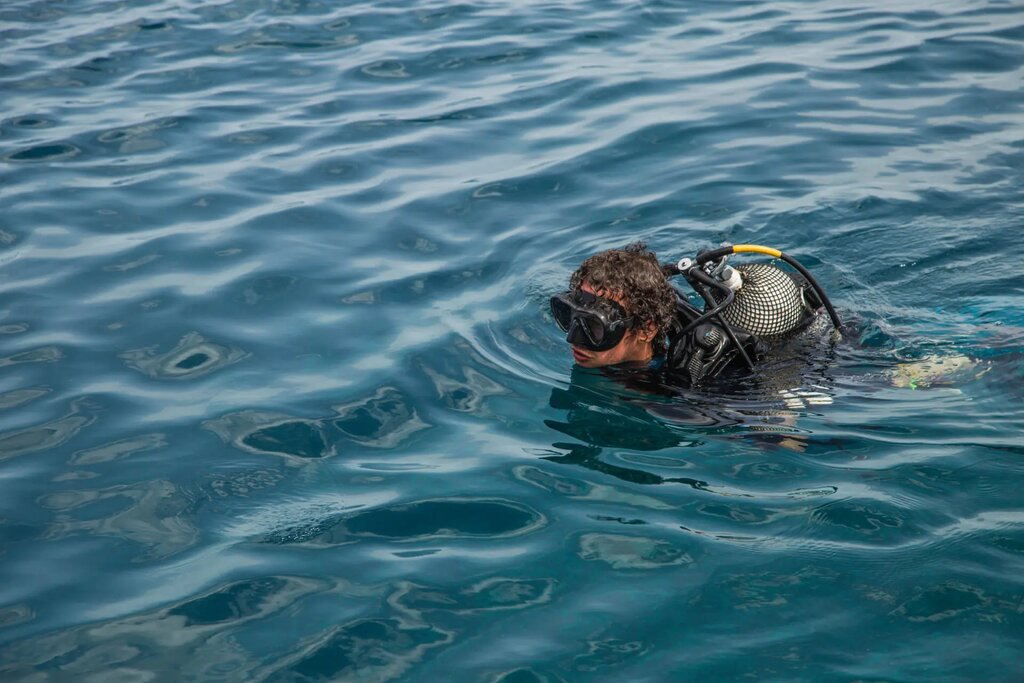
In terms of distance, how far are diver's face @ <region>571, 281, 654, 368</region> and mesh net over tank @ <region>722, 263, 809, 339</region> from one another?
405 millimetres

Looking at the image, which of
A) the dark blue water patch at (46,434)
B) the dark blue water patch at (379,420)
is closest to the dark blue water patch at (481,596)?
the dark blue water patch at (379,420)

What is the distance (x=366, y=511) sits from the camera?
4.50m

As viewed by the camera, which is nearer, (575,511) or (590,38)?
(575,511)

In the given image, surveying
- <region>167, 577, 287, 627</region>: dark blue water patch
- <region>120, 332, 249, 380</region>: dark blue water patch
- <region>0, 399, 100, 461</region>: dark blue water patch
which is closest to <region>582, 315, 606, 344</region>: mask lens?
<region>167, 577, 287, 627</region>: dark blue water patch

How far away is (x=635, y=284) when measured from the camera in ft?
16.4

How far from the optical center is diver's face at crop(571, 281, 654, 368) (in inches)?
197

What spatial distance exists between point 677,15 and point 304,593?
9911 millimetres

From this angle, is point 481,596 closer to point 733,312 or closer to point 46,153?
point 733,312

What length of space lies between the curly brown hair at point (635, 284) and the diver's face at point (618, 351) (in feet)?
0.08

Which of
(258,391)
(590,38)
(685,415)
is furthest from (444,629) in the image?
(590,38)

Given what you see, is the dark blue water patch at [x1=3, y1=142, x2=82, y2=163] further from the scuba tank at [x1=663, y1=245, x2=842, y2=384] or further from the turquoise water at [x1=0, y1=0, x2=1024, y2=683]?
the scuba tank at [x1=663, y1=245, x2=842, y2=384]

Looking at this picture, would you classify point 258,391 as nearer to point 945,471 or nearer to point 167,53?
point 945,471

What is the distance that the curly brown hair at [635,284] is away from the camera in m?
4.98

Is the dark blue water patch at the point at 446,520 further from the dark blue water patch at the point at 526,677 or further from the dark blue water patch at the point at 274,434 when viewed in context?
the dark blue water patch at the point at 526,677
